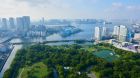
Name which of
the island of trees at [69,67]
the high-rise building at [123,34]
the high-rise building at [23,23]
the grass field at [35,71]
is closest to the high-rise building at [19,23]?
the high-rise building at [23,23]

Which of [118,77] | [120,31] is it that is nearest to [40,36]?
[120,31]

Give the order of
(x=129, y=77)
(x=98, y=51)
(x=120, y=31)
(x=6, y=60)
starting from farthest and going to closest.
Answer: (x=120, y=31), (x=98, y=51), (x=6, y=60), (x=129, y=77)

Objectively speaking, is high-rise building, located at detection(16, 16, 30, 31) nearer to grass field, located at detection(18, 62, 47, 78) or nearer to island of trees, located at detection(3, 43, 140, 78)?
island of trees, located at detection(3, 43, 140, 78)

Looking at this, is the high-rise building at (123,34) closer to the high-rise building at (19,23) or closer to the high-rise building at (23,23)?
the high-rise building at (23,23)

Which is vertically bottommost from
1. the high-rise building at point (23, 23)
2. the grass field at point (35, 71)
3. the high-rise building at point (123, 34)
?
the grass field at point (35, 71)

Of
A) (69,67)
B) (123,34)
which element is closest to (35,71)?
(69,67)

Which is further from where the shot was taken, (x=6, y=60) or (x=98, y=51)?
(x=98, y=51)

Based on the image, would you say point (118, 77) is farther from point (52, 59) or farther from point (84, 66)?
point (52, 59)

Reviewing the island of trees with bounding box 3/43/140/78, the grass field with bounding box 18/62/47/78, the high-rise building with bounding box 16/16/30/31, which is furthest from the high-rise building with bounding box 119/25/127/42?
the high-rise building with bounding box 16/16/30/31
